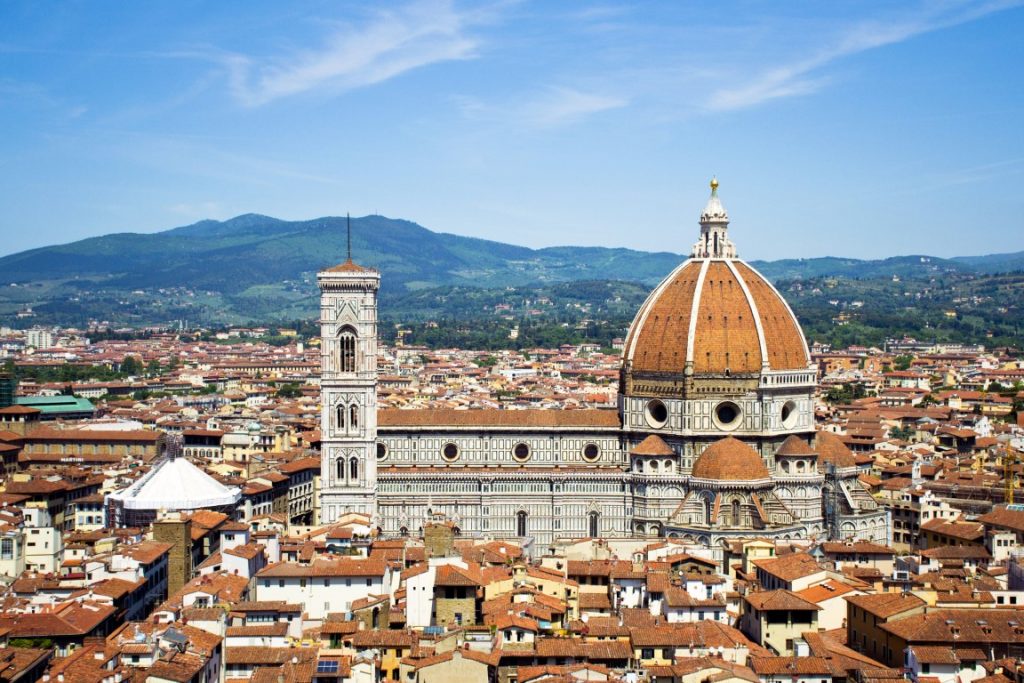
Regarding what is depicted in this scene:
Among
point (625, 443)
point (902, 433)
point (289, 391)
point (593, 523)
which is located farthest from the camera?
point (289, 391)

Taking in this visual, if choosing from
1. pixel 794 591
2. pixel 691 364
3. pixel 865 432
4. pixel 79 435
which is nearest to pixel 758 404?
pixel 691 364

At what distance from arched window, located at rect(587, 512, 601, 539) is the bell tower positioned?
391 inches

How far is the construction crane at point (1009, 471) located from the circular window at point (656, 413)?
627 inches

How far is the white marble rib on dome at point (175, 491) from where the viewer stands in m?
62.1

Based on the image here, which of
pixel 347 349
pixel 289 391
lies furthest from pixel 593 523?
pixel 289 391

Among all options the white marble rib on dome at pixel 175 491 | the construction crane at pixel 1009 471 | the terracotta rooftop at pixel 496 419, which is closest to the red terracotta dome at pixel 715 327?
the terracotta rooftop at pixel 496 419

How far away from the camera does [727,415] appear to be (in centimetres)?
6994

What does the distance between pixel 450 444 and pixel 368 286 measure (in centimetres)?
850

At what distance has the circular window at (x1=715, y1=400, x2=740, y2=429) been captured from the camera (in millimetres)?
69688

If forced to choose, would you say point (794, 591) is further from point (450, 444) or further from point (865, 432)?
point (865, 432)

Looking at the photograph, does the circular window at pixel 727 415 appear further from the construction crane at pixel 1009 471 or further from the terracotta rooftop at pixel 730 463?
the construction crane at pixel 1009 471

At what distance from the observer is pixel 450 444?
234 feet

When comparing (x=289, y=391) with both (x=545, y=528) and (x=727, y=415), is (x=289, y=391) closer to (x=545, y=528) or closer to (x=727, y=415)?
(x=545, y=528)

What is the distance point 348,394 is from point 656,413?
14617 millimetres
